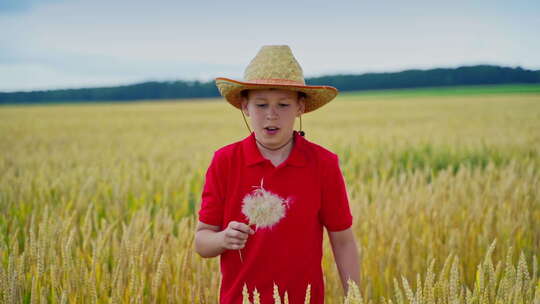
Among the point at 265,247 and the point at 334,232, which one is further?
the point at 334,232

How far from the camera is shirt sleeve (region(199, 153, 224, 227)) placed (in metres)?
1.62

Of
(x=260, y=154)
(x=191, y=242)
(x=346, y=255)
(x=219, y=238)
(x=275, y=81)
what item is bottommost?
(x=191, y=242)

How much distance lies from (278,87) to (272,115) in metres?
0.10

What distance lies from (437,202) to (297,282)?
1963 millimetres

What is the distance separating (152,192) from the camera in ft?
13.0

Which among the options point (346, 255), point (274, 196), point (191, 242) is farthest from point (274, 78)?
point (191, 242)

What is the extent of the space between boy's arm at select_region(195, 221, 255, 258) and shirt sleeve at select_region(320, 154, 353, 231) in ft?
1.10

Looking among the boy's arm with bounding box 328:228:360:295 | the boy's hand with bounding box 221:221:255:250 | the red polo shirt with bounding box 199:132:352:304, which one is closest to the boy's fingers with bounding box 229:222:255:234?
the boy's hand with bounding box 221:221:255:250

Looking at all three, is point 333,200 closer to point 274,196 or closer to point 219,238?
point 274,196

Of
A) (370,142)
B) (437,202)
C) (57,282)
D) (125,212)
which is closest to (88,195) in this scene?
(125,212)

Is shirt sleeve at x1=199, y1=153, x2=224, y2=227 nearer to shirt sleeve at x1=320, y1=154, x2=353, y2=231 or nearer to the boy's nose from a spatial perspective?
the boy's nose

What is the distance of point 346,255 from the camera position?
171cm

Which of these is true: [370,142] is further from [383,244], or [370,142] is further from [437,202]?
[383,244]

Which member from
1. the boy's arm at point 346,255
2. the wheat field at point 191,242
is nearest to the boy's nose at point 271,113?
the boy's arm at point 346,255
